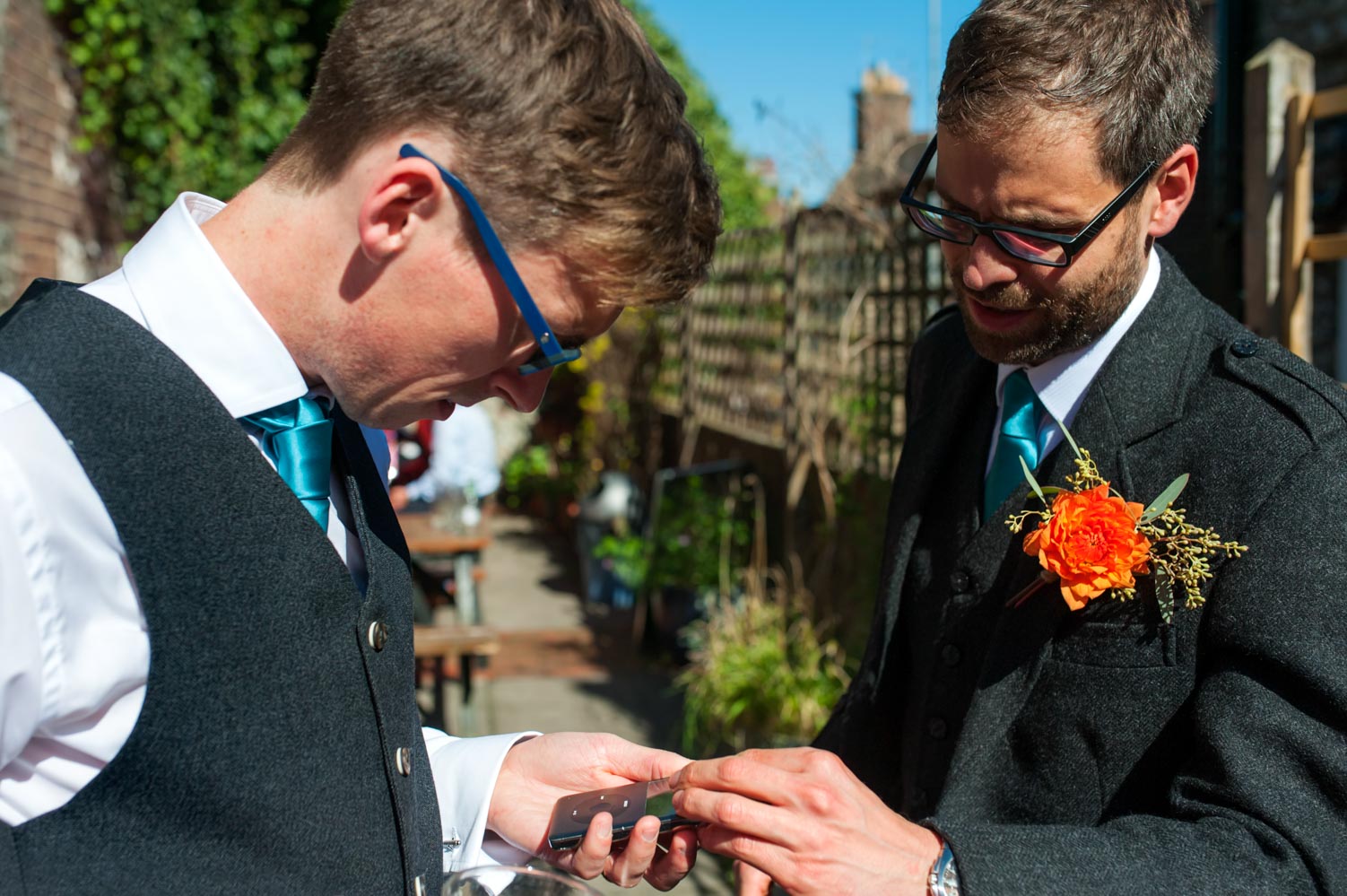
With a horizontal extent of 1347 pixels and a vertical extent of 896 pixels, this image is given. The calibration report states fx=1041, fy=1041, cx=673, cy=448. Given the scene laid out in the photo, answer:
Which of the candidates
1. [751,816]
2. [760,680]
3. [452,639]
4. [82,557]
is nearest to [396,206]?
[82,557]

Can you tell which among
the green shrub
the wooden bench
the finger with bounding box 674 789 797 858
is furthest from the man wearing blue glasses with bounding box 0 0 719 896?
the green shrub

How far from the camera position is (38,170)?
511 centimetres

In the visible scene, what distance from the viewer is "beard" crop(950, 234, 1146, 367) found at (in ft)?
5.06

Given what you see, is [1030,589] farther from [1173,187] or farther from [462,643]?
[462,643]

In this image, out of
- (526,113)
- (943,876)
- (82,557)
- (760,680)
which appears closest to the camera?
(82,557)

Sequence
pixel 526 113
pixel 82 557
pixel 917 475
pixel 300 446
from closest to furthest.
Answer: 1. pixel 82 557
2. pixel 526 113
3. pixel 300 446
4. pixel 917 475

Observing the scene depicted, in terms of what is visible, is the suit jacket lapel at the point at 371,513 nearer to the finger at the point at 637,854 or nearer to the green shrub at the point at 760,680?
the finger at the point at 637,854

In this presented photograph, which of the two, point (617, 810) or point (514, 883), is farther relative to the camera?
point (617, 810)

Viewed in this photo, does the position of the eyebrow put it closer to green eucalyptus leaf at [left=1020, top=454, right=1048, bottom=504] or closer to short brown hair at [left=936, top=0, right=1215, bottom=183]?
short brown hair at [left=936, top=0, right=1215, bottom=183]

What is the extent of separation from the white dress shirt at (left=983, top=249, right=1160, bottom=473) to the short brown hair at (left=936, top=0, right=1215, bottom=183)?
0.21 metres

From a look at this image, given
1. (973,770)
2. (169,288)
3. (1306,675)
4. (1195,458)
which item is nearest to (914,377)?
(1195,458)

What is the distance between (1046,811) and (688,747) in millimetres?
3277

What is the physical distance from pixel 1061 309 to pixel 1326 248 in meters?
1.37

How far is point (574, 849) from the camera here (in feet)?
4.79
